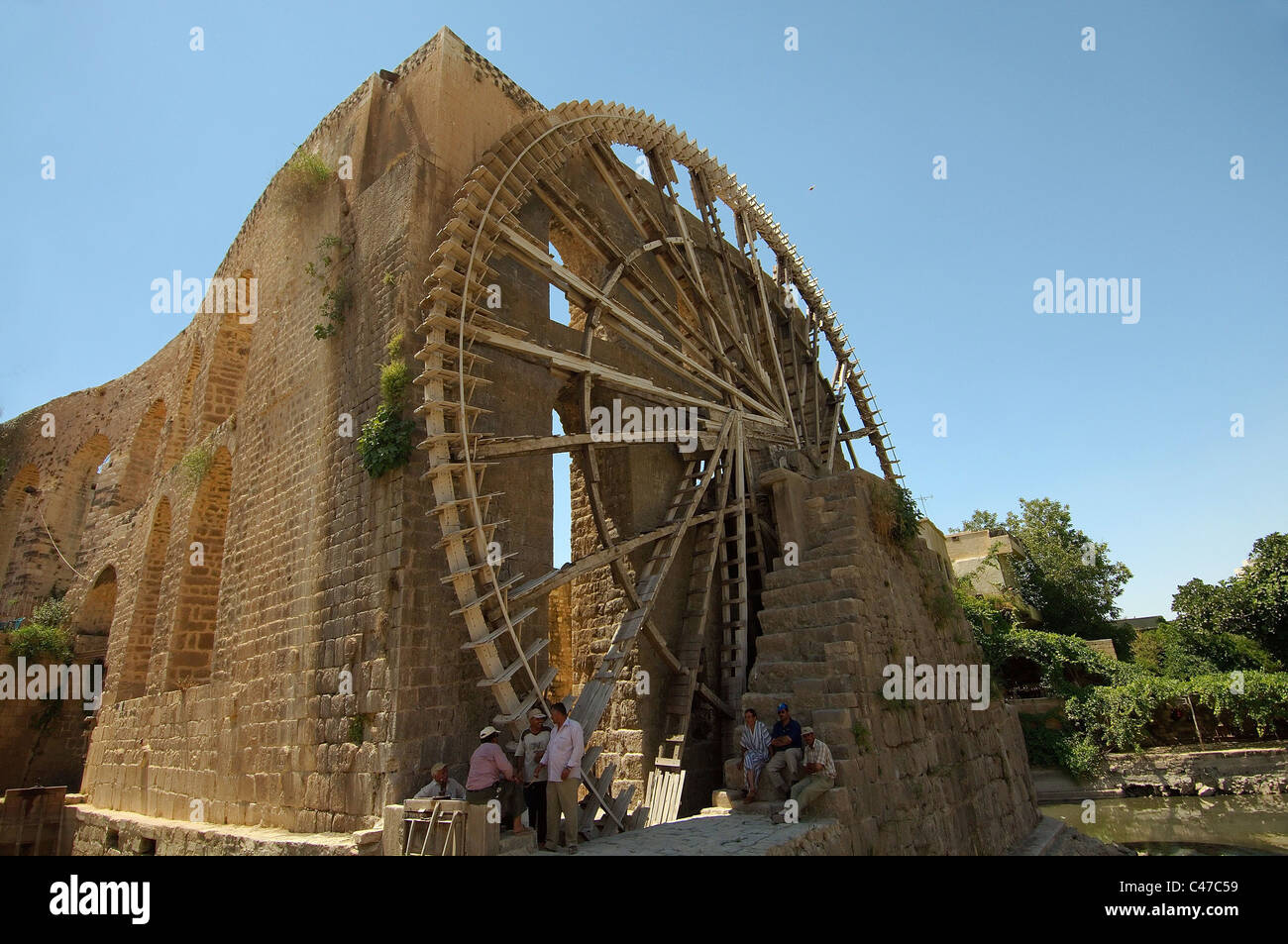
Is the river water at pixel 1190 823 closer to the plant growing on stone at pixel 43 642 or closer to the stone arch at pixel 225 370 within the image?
the stone arch at pixel 225 370

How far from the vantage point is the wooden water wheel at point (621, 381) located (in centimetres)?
651

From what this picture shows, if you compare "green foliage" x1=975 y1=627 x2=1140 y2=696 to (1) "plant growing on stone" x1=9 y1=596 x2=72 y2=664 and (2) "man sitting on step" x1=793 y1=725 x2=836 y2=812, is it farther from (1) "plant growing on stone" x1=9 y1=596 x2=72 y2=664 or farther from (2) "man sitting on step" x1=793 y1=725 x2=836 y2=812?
(1) "plant growing on stone" x1=9 y1=596 x2=72 y2=664

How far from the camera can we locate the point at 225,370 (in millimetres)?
12000

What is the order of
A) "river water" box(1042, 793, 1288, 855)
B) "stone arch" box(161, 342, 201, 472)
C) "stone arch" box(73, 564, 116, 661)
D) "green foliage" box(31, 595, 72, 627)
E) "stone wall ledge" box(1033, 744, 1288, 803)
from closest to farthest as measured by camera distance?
"river water" box(1042, 793, 1288, 855), "stone arch" box(161, 342, 201, 472), "stone arch" box(73, 564, 116, 661), "green foliage" box(31, 595, 72, 627), "stone wall ledge" box(1033, 744, 1288, 803)

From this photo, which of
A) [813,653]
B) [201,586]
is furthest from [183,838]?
[813,653]

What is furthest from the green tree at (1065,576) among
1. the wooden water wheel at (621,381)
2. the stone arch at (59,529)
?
the stone arch at (59,529)

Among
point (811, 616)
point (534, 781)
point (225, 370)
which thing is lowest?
point (534, 781)

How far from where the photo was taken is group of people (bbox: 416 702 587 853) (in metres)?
5.09

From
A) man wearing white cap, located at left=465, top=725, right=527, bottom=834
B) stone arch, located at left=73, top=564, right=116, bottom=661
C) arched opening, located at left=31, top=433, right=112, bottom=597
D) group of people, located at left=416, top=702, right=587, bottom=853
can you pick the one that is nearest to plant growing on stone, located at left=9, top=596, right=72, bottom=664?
stone arch, located at left=73, top=564, right=116, bottom=661

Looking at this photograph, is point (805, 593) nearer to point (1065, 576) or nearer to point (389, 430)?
point (389, 430)

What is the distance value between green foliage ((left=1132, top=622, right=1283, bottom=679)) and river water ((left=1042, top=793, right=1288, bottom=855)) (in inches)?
174

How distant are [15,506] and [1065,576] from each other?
3231cm
